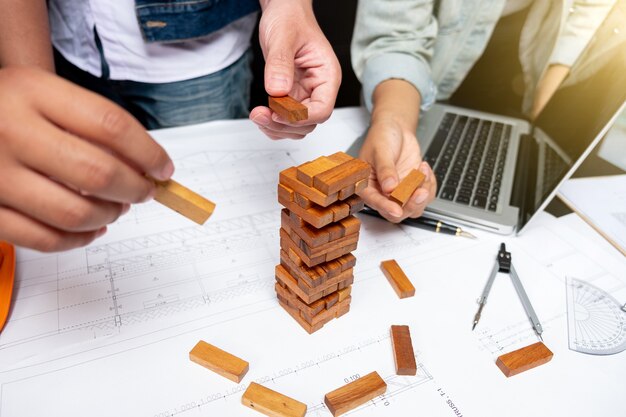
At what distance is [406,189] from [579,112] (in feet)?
1.87

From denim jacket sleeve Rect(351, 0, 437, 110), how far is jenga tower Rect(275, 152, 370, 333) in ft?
2.33

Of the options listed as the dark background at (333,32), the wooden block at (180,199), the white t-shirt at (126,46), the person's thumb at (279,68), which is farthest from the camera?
the dark background at (333,32)

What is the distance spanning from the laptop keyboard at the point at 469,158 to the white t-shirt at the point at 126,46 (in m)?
0.76

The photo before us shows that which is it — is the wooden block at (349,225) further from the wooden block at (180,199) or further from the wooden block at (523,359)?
the wooden block at (523,359)

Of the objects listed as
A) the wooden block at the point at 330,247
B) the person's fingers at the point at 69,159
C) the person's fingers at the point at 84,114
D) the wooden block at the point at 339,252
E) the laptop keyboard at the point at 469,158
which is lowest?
the laptop keyboard at the point at 469,158

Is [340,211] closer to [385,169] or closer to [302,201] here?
[302,201]

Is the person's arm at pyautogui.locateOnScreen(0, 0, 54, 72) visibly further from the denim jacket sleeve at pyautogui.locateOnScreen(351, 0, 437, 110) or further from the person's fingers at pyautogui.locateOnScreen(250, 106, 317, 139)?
the denim jacket sleeve at pyautogui.locateOnScreen(351, 0, 437, 110)

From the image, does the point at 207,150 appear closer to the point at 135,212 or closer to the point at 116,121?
the point at 135,212

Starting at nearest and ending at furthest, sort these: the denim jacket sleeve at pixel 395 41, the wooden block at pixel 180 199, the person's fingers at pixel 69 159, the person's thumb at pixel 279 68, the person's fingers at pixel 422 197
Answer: the person's fingers at pixel 69 159, the wooden block at pixel 180 199, the person's thumb at pixel 279 68, the person's fingers at pixel 422 197, the denim jacket sleeve at pixel 395 41

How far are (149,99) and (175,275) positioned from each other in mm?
775

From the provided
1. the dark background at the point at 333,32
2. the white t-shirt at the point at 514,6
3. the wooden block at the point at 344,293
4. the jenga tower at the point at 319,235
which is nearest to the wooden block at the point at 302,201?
the jenga tower at the point at 319,235

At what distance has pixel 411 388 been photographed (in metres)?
0.70

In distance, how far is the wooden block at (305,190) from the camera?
654mm

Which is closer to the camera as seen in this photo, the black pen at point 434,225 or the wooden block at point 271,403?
the wooden block at point 271,403
